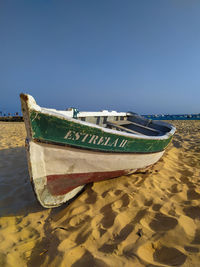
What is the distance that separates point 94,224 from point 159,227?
798 mm

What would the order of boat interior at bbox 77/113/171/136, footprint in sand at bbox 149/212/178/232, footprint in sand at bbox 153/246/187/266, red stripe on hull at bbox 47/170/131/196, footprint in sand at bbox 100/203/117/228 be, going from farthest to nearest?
boat interior at bbox 77/113/171/136, red stripe on hull at bbox 47/170/131/196, footprint in sand at bbox 100/203/117/228, footprint in sand at bbox 149/212/178/232, footprint in sand at bbox 153/246/187/266

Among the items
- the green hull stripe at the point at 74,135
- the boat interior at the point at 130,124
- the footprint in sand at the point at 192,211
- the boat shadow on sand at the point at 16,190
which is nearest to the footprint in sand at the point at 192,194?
the footprint in sand at the point at 192,211

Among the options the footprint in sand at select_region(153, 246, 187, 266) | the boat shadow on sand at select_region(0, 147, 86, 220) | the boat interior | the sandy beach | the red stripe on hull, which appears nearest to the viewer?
the footprint in sand at select_region(153, 246, 187, 266)

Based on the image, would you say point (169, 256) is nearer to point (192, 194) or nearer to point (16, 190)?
point (192, 194)

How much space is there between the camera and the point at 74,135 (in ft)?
6.30

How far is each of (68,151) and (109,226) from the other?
3.56 ft

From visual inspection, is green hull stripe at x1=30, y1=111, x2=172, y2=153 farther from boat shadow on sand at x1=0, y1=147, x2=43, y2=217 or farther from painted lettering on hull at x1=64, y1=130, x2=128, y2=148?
boat shadow on sand at x1=0, y1=147, x2=43, y2=217

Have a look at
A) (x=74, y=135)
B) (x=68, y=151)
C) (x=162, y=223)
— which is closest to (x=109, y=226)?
(x=162, y=223)

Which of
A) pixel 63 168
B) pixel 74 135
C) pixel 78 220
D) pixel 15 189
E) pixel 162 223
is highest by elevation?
pixel 74 135

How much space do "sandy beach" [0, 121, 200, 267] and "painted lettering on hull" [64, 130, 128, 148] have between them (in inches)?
35.3

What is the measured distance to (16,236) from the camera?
179cm

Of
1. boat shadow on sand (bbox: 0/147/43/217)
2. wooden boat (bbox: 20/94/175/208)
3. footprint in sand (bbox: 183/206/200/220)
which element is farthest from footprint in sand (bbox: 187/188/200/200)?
boat shadow on sand (bbox: 0/147/43/217)

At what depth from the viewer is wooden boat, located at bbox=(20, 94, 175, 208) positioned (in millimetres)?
1748

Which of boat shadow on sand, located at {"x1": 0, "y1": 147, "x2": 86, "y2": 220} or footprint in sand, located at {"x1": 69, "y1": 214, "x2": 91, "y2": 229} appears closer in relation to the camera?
footprint in sand, located at {"x1": 69, "y1": 214, "x2": 91, "y2": 229}
